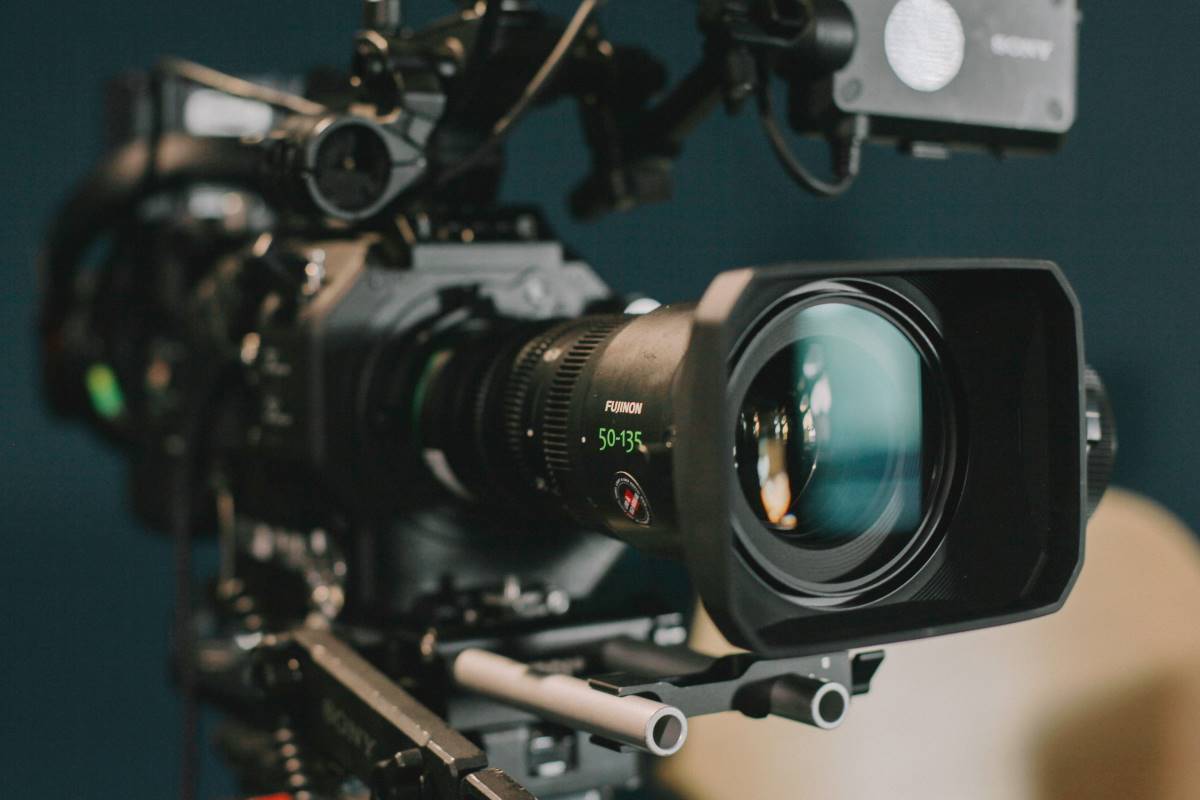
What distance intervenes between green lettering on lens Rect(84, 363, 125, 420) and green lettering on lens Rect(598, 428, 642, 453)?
0.96 metres

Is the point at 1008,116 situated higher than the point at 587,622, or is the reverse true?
the point at 1008,116

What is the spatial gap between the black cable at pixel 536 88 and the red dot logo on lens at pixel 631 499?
0.28 metres

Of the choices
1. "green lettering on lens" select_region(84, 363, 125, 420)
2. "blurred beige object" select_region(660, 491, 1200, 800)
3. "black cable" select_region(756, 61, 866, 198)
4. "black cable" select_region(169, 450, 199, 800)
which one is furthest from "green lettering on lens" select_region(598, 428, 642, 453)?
"green lettering on lens" select_region(84, 363, 125, 420)

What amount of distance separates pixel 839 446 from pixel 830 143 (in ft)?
0.72

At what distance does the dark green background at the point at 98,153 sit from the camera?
4.78ft

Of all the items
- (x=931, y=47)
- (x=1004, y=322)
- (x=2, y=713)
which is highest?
(x=931, y=47)

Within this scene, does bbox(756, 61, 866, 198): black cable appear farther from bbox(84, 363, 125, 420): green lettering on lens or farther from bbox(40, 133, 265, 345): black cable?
bbox(84, 363, 125, 420): green lettering on lens

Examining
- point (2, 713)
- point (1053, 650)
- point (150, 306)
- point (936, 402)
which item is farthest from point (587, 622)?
point (2, 713)

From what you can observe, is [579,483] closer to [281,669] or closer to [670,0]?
[281,669]

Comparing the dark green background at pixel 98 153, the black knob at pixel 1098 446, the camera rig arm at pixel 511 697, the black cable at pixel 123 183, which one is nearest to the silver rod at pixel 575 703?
the camera rig arm at pixel 511 697

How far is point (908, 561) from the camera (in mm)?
642

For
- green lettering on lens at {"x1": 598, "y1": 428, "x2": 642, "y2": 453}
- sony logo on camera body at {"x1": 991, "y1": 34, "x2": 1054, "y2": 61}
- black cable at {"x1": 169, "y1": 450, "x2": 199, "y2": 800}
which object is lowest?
black cable at {"x1": 169, "y1": 450, "x2": 199, "y2": 800}

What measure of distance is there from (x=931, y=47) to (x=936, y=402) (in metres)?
0.23

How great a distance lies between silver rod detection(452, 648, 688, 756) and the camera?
1.94 feet
